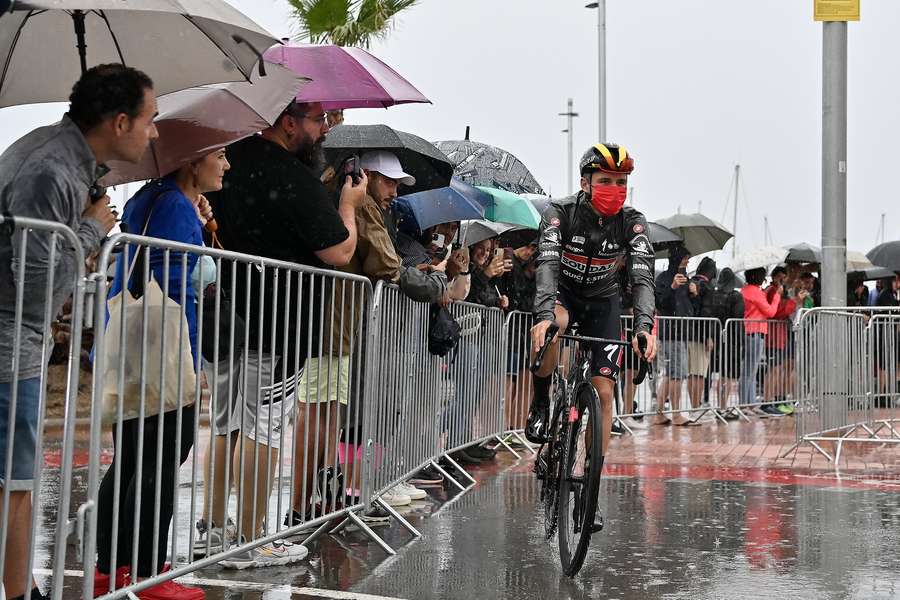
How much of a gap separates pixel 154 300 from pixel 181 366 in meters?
0.30

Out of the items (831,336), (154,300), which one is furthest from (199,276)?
(831,336)

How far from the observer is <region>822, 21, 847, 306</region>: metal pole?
14.3 meters

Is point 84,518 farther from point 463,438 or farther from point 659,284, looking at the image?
point 659,284

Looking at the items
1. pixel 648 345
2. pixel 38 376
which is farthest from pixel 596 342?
pixel 38 376

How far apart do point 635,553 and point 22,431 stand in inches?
149

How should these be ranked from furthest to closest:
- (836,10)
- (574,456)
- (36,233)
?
(836,10), (574,456), (36,233)

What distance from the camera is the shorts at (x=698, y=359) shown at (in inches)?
649

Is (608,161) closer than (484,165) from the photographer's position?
Yes

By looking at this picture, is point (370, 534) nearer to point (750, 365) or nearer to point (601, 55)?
point (750, 365)

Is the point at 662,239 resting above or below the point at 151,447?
above

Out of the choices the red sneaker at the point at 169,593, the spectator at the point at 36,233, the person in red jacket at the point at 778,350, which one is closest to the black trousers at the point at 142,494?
the red sneaker at the point at 169,593

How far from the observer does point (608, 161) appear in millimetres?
6824

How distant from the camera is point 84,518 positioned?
4.24m

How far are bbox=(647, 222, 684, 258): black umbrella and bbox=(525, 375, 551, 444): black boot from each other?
9.27 m
